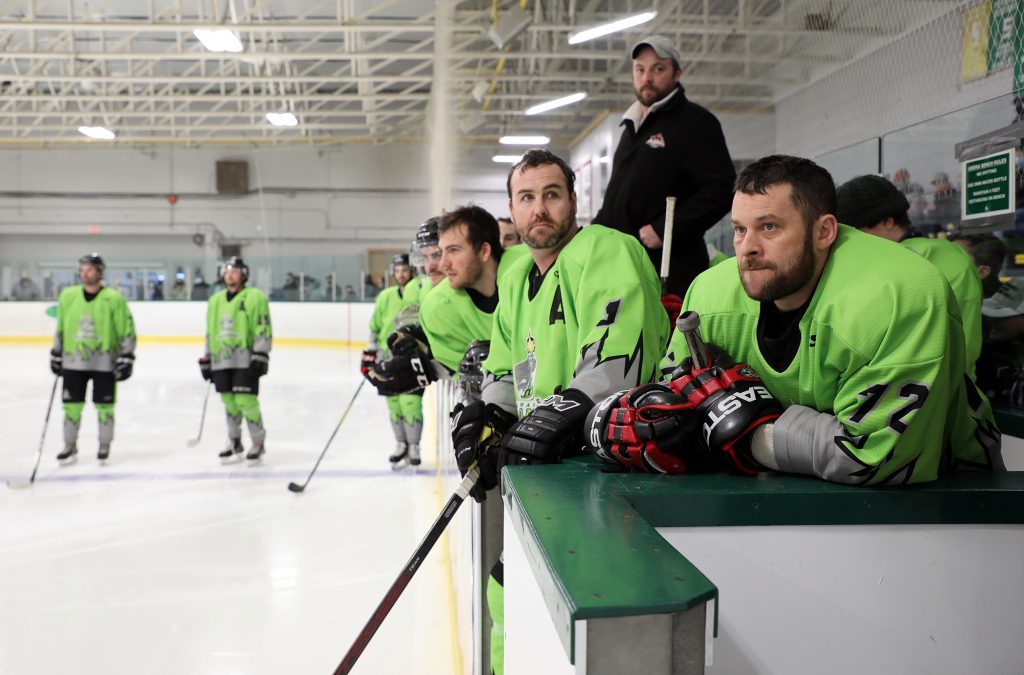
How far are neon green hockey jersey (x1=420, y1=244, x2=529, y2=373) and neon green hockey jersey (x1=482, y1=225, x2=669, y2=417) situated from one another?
0.80 m

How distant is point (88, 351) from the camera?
568 centimetres

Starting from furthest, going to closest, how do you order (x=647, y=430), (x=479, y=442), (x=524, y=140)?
1. (x=524, y=140)
2. (x=479, y=442)
3. (x=647, y=430)

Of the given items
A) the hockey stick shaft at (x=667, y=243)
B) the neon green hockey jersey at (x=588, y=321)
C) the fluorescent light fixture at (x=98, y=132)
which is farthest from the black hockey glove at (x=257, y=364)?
the fluorescent light fixture at (x=98, y=132)

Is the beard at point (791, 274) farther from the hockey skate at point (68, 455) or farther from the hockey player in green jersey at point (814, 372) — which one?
the hockey skate at point (68, 455)

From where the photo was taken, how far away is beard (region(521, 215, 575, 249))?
1752 mm

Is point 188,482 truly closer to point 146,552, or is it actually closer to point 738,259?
point 146,552

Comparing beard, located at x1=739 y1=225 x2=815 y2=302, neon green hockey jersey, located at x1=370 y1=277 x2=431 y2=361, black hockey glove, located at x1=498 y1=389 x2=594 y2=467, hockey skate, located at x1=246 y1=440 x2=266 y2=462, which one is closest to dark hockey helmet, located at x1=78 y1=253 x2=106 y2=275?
hockey skate, located at x1=246 y1=440 x2=266 y2=462

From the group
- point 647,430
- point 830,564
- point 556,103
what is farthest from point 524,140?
point 830,564

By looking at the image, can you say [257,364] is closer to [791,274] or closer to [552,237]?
[552,237]

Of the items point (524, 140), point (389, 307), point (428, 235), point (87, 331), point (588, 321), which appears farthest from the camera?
point (524, 140)

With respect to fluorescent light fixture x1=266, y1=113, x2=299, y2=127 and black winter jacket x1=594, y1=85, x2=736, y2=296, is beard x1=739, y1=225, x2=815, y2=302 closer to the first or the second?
black winter jacket x1=594, y1=85, x2=736, y2=296

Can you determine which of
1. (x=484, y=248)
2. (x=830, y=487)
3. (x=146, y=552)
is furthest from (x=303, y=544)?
(x=830, y=487)

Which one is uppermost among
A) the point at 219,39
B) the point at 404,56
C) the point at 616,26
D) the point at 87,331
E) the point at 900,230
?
the point at 404,56

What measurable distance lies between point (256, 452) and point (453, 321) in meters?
3.33
